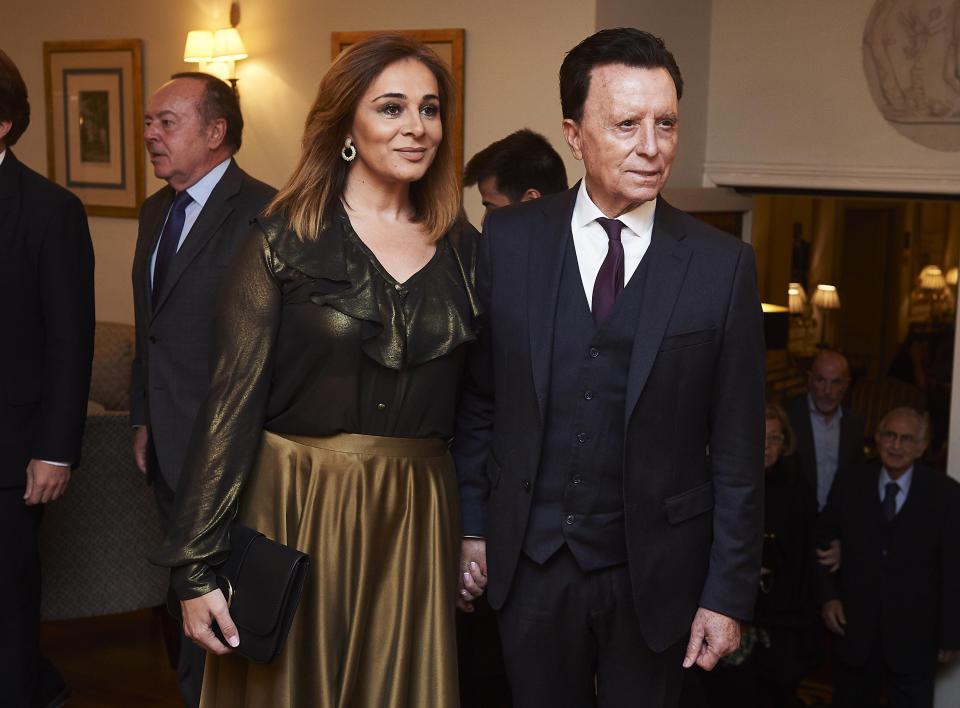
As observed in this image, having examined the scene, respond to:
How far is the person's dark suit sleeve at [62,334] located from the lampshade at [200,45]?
271 cm

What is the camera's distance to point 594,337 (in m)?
2.14

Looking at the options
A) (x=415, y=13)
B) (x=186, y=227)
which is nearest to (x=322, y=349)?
(x=186, y=227)

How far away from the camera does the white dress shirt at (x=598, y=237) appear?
7.25 ft

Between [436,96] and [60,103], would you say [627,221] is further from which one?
[60,103]

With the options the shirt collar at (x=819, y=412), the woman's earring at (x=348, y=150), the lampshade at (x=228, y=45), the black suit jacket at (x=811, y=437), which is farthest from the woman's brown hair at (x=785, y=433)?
the woman's earring at (x=348, y=150)

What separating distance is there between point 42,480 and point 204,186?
39.3 inches

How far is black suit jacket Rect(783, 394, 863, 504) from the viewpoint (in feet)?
20.6

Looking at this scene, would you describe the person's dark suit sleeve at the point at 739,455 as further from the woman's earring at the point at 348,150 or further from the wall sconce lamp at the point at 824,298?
the wall sconce lamp at the point at 824,298

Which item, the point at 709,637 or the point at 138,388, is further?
the point at 138,388

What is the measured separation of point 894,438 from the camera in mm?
5281

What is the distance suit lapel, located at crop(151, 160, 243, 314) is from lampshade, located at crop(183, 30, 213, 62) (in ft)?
8.47

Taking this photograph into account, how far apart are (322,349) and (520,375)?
0.38 meters

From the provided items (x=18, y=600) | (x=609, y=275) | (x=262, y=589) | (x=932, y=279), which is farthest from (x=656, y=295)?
(x=932, y=279)

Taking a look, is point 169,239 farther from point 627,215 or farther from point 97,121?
point 97,121
